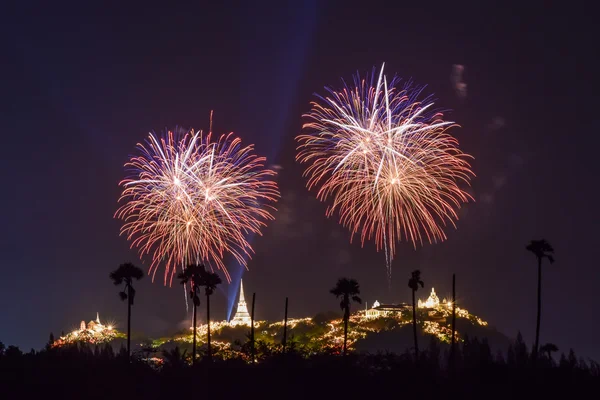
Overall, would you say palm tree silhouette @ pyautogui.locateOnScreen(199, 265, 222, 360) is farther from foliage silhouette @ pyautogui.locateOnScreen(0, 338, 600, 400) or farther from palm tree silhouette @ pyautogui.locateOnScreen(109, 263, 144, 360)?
foliage silhouette @ pyautogui.locateOnScreen(0, 338, 600, 400)

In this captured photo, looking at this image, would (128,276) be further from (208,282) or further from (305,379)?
(305,379)

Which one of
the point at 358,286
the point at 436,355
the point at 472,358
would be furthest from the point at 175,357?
the point at 358,286

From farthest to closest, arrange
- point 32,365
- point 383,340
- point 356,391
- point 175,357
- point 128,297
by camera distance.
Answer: point 383,340, point 128,297, point 32,365, point 175,357, point 356,391

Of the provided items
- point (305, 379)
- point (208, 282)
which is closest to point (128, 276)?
point (208, 282)

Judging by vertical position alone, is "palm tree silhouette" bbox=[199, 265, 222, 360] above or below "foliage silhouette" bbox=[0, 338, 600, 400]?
above

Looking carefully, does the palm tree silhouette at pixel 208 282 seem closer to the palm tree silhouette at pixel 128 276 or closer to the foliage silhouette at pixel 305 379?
the palm tree silhouette at pixel 128 276

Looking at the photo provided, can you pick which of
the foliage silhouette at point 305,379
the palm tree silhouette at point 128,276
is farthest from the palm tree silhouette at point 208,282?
the foliage silhouette at point 305,379

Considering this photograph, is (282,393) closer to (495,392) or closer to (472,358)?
(495,392)

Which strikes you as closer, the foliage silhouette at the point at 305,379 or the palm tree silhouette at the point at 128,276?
the foliage silhouette at the point at 305,379

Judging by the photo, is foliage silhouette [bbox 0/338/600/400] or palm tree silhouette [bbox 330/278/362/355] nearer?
foliage silhouette [bbox 0/338/600/400]

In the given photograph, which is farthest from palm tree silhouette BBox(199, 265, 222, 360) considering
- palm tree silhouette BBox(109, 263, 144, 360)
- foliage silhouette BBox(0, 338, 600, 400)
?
foliage silhouette BBox(0, 338, 600, 400)

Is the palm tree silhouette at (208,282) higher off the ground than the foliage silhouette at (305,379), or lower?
higher
